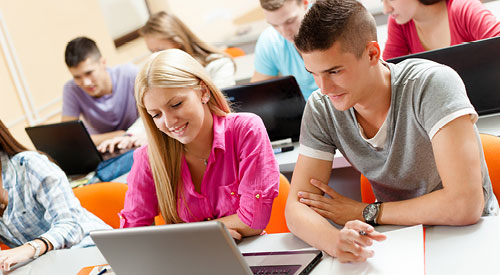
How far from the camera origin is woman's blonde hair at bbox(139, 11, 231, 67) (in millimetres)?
3135

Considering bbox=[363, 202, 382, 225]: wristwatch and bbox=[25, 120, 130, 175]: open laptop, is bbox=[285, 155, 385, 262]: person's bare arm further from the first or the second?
bbox=[25, 120, 130, 175]: open laptop

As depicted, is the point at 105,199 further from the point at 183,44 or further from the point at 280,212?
the point at 183,44

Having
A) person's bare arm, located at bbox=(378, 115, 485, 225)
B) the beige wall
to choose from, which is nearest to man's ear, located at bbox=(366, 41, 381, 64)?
person's bare arm, located at bbox=(378, 115, 485, 225)

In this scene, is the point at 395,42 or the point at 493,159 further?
the point at 395,42

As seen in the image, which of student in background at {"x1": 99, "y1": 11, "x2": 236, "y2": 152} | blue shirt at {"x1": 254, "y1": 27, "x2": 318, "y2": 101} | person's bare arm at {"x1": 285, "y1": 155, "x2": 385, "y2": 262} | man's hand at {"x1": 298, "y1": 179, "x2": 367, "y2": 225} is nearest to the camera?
person's bare arm at {"x1": 285, "y1": 155, "x2": 385, "y2": 262}

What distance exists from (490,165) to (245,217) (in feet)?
2.30

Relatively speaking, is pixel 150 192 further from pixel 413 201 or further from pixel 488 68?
pixel 488 68

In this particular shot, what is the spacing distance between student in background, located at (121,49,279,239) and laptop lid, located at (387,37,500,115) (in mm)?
618

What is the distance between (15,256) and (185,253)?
2.97 ft

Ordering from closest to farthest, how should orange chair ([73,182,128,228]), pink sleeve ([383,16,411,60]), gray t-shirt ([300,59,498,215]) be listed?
gray t-shirt ([300,59,498,215]) < orange chair ([73,182,128,228]) < pink sleeve ([383,16,411,60])

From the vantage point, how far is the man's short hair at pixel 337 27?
130cm

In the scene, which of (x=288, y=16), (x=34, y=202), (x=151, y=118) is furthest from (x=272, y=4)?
(x=34, y=202)

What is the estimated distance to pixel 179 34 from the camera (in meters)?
3.15

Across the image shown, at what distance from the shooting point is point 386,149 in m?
1.40
